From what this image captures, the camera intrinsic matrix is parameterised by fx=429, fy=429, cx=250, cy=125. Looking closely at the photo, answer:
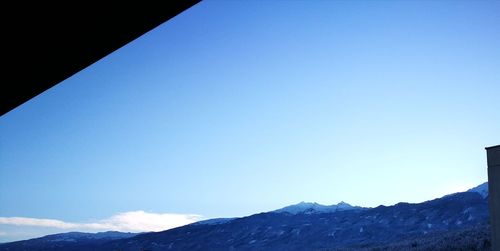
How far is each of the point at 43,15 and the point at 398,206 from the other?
12813 centimetres

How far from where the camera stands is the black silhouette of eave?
5.09 feet

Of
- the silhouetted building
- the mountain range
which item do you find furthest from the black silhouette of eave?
the mountain range

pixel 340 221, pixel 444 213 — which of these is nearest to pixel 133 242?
pixel 340 221

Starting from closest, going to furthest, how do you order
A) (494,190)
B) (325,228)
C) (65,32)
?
1. (65,32)
2. (494,190)
3. (325,228)

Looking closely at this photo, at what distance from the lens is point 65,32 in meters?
1.74

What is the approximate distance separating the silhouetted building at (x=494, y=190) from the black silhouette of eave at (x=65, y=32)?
1711cm

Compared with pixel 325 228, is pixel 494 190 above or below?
above

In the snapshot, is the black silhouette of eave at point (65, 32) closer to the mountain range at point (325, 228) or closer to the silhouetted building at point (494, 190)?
the silhouetted building at point (494, 190)

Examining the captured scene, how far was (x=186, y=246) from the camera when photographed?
407 feet

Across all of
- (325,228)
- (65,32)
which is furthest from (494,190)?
(325,228)

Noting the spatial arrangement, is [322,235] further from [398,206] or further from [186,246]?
[186,246]

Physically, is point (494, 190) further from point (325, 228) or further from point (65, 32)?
point (325, 228)

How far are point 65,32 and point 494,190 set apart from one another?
17603 mm

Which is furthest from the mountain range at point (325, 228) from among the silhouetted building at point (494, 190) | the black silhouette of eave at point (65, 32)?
the black silhouette of eave at point (65, 32)
